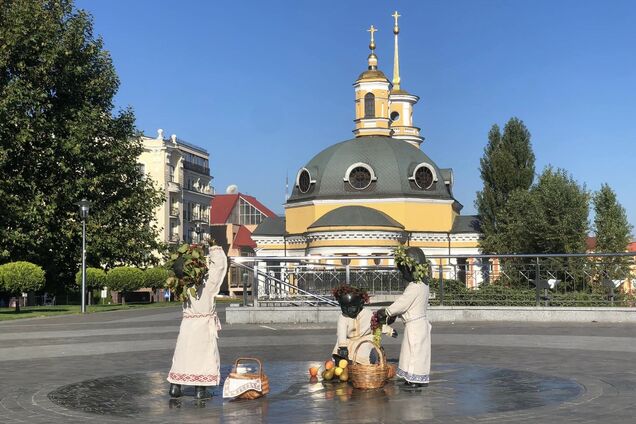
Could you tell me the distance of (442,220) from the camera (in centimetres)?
7419

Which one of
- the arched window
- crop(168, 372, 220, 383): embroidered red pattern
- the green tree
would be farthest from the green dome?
crop(168, 372, 220, 383): embroidered red pattern

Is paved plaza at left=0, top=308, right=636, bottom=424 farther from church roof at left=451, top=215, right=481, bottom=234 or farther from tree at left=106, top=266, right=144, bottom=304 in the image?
church roof at left=451, top=215, right=481, bottom=234

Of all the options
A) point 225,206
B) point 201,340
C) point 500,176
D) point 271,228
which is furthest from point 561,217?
point 225,206

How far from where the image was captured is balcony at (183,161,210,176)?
3922 inches

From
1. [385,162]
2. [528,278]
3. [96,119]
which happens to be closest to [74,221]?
[96,119]

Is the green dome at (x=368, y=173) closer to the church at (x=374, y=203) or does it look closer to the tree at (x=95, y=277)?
the church at (x=374, y=203)

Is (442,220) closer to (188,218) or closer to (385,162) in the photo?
(385,162)

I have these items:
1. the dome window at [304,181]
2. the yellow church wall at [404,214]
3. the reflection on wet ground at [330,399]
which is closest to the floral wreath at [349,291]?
the reflection on wet ground at [330,399]

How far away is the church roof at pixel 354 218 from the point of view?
66375 millimetres

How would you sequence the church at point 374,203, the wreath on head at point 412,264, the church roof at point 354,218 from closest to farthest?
the wreath on head at point 412,264 → the church roof at point 354,218 → the church at point 374,203

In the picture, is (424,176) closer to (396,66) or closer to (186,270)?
(396,66)

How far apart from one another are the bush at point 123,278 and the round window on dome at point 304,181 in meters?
35.0

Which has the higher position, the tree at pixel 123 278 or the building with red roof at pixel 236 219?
the building with red roof at pixel 236 219

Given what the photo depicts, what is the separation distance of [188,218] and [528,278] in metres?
77.9
